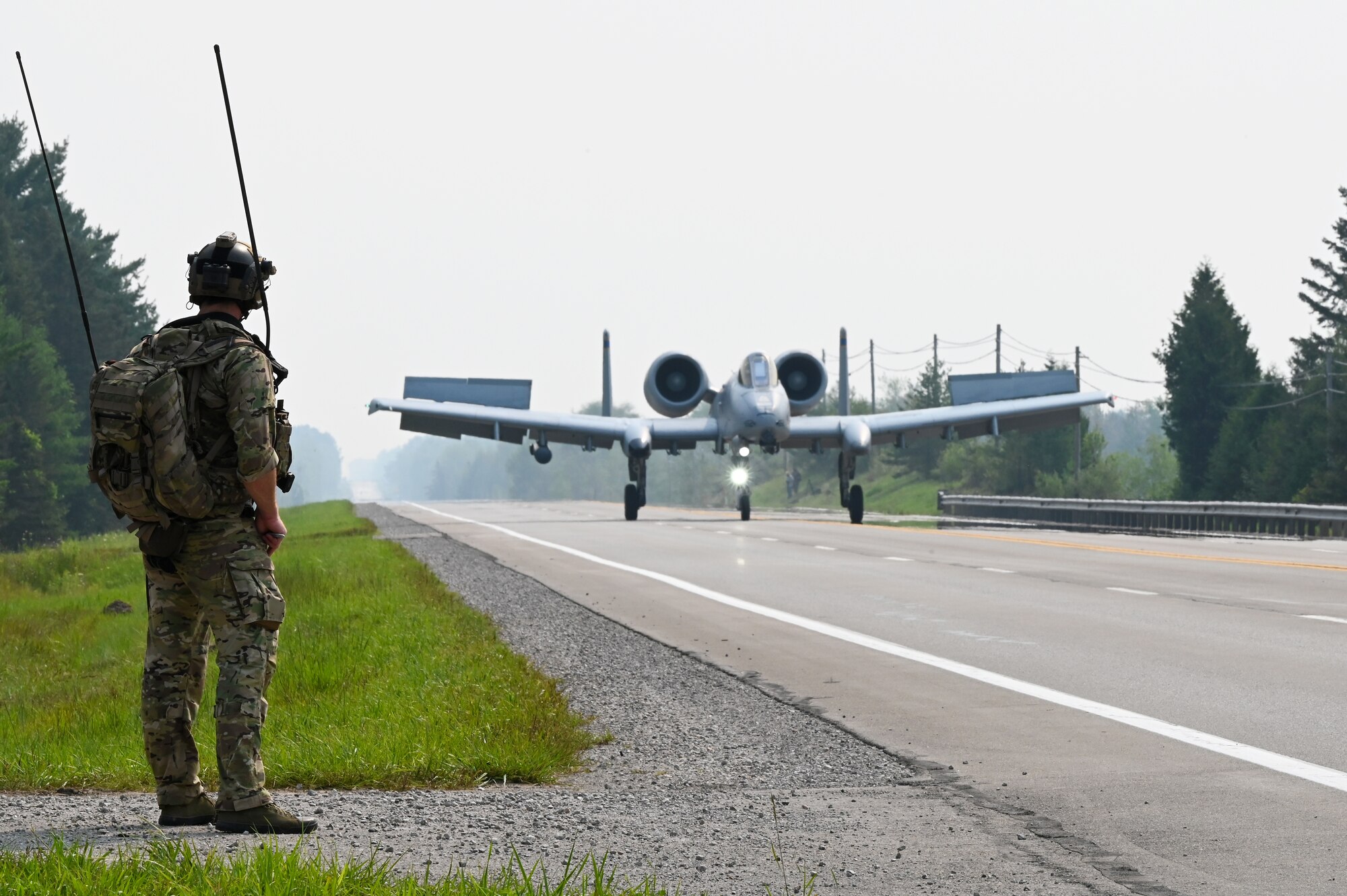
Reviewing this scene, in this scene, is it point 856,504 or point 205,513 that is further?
point 856,504

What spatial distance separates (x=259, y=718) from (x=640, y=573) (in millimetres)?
14206

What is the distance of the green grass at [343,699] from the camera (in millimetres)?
6434

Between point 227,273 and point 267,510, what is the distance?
909 millimetres

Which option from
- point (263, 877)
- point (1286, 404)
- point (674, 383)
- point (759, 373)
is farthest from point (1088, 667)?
point (1286, 404)

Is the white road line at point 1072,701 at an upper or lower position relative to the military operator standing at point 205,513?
lower

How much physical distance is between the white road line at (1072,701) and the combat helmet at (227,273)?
4.73 m

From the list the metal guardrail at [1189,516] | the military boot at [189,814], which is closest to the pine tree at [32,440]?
the metal guardrail at [1189,516]

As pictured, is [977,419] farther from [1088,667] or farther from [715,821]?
[715,821]

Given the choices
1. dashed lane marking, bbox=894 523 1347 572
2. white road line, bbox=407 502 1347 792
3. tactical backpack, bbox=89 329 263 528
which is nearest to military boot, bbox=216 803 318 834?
tactical backpack, bbox=89 329 263 528

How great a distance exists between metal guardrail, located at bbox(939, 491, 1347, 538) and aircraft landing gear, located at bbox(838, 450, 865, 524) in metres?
4.98

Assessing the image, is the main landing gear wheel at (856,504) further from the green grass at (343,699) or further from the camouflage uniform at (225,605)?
the camouflage uniform at (225,605)

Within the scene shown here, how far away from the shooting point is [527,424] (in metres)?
43.5

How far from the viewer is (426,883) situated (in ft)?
13.5

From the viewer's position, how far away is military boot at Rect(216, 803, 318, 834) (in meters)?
4.98
